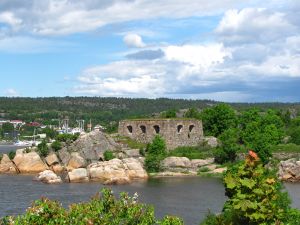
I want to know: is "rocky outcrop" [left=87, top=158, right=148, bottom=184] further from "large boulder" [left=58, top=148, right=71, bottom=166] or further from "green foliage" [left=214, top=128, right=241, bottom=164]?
"green foliage" [left=214, top=128, right=241, bottom=164]

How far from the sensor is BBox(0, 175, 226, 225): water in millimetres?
40219

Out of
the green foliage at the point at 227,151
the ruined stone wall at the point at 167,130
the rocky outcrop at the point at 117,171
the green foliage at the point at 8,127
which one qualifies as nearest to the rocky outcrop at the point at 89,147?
the ruined stone wall at the point at 167,130

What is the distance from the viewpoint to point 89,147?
6519 centimetres

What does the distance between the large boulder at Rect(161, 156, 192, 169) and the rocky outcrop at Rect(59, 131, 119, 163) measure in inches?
272

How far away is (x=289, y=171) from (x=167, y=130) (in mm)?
18495

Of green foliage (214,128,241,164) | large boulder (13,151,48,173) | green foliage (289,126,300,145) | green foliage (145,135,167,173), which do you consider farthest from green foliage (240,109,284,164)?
large boulder (13,151,48,173)

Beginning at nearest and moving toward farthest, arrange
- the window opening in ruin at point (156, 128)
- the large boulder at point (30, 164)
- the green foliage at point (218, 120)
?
the large boulder at point (30, 164)
the window opening in ruin at point (156, 128)
the green foliage at point (218, 120)

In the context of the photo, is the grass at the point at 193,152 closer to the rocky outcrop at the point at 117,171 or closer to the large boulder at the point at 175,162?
the large boulder at the point at 175,162

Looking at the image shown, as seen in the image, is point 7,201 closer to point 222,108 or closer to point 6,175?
point 6,175

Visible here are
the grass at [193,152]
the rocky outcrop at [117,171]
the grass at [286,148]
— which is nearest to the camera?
the rocky outcrop at [117,171]

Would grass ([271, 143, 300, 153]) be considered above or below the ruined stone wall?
below

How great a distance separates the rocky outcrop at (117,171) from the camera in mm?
55259

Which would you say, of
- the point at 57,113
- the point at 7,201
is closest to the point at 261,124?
the point at 7,201

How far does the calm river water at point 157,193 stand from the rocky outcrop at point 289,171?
3.26 meters
